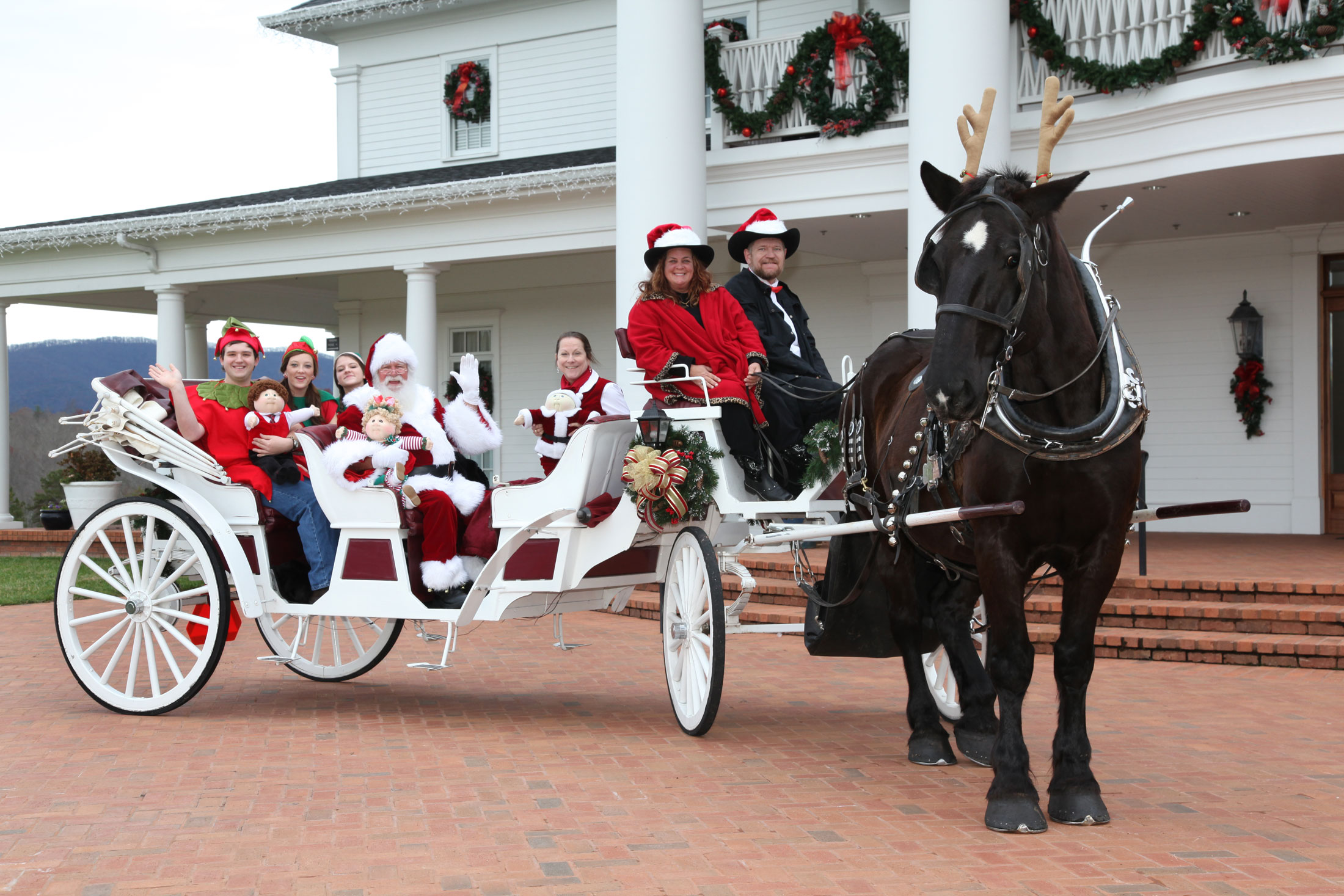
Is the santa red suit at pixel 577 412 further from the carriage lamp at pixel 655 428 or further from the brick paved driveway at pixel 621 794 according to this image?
the brick paved driveway at pixel 621 794

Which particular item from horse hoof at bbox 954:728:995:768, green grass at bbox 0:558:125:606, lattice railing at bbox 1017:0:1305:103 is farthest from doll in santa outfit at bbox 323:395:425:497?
lattice railing at bbox 1017:0:1305:103

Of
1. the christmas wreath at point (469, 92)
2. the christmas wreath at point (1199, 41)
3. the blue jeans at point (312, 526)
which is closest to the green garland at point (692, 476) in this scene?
the blue jeans at point (312, 526)

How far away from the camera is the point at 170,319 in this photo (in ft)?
57.5

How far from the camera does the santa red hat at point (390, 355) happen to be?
671cm

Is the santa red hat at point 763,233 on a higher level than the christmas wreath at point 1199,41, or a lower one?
lower

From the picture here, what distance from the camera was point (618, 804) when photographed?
4.61m

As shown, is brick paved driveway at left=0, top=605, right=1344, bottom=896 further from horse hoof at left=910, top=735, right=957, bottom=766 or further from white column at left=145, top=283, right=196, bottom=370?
white column at left=145, top=283, right=196, bottom=370

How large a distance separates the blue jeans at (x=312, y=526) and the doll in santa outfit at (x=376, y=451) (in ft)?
1.12

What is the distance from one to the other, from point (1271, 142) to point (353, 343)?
1443 cm

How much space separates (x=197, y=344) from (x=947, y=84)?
620 inches

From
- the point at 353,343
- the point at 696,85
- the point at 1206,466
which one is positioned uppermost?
the point at 696,85

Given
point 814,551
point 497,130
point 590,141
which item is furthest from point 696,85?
point 497,130

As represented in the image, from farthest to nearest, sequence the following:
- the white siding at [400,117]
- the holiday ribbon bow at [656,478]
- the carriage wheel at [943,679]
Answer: the white siding at [400,117] < the carriage wheel at [943,679] < the holiday ribbon bow at [656,478]

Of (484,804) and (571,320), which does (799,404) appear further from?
(571,320)
